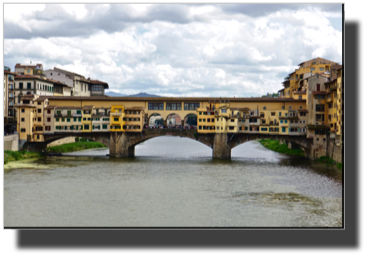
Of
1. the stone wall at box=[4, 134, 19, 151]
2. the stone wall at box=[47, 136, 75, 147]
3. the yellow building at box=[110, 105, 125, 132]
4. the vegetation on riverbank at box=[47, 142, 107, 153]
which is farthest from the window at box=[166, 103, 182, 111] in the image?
the stone wall at box=[4, 134, 19, 151]

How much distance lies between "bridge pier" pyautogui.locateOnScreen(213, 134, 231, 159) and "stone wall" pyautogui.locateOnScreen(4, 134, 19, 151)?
19864 mm

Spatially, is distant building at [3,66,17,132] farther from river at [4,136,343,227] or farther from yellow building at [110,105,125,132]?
river at [4,136,343,227]

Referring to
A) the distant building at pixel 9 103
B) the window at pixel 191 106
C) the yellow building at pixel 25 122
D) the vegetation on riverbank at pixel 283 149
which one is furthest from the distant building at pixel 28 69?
the vegetation on riverbank at pixel 283 149

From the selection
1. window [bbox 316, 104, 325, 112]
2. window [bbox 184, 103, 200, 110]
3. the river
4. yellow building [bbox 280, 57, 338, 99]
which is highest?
yellow building [bbox 280, 57, 338, 99]

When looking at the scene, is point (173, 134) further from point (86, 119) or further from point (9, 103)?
point (9, 103)

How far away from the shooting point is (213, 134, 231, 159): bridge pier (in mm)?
45719

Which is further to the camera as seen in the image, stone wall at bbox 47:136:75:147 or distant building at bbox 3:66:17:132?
stone wall at bbox 47:136:75:147

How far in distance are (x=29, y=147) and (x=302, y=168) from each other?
90.4 feet

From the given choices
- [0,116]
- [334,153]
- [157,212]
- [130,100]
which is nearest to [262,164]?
[334,153]

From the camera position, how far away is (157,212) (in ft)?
69.4

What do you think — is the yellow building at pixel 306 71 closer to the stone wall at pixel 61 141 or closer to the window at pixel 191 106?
the window at pixel 191 106

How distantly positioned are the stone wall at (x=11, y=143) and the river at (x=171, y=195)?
153 inches

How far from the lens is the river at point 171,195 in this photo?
19734 mm

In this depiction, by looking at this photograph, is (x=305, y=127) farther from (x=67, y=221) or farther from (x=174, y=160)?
(x=67, y=221)
